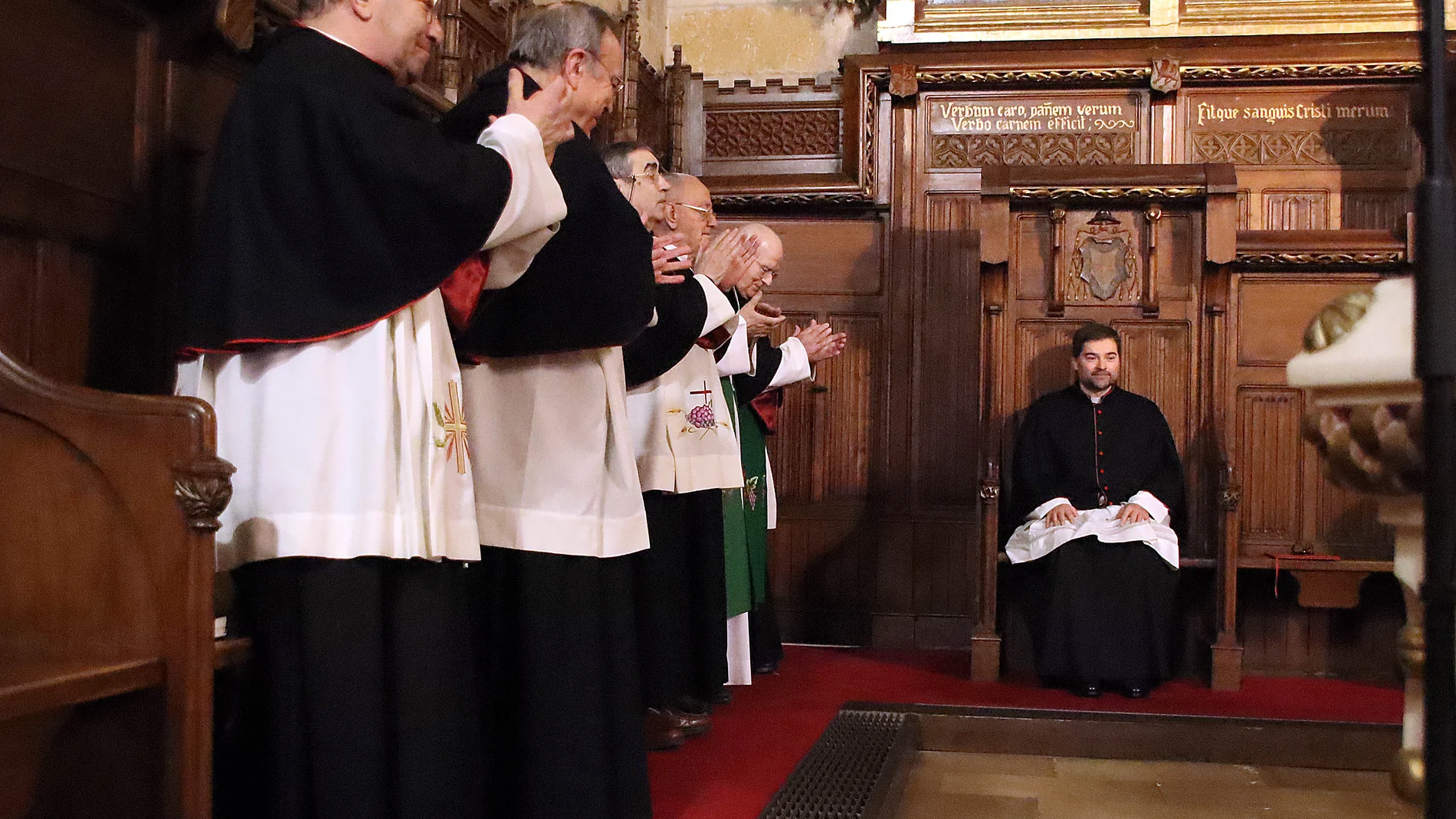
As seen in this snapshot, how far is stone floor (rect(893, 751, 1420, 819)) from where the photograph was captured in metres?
3.74

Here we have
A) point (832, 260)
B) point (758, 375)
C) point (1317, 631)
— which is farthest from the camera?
point (832, 260)

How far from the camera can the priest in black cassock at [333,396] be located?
2.10 metres

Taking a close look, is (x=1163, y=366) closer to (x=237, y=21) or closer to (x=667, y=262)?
(x=667, y=262)

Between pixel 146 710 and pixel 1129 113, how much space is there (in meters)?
5.99

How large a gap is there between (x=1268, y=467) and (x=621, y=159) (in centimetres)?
384

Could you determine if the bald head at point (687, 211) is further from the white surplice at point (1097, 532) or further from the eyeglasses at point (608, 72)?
the white surplice at point (1097, 532)

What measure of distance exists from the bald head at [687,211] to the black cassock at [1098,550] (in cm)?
221

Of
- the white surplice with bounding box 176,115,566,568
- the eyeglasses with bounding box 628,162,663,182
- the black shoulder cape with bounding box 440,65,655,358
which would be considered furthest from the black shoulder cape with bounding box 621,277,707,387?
the white surplice with bounding box 176,115,566,568

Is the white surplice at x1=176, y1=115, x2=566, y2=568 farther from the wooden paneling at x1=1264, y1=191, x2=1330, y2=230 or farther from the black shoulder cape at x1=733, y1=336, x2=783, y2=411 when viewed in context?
the wooden paneling at x1=1264, y1=191, x2=1330, y2=230

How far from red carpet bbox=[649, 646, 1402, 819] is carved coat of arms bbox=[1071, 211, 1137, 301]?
1.87m

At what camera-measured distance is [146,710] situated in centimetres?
197

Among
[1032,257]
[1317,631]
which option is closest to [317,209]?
[1032,257]

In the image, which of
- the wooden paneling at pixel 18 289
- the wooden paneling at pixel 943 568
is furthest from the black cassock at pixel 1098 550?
the wooden paneling at pixel 18 289

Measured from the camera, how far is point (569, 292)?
2.65 meters
